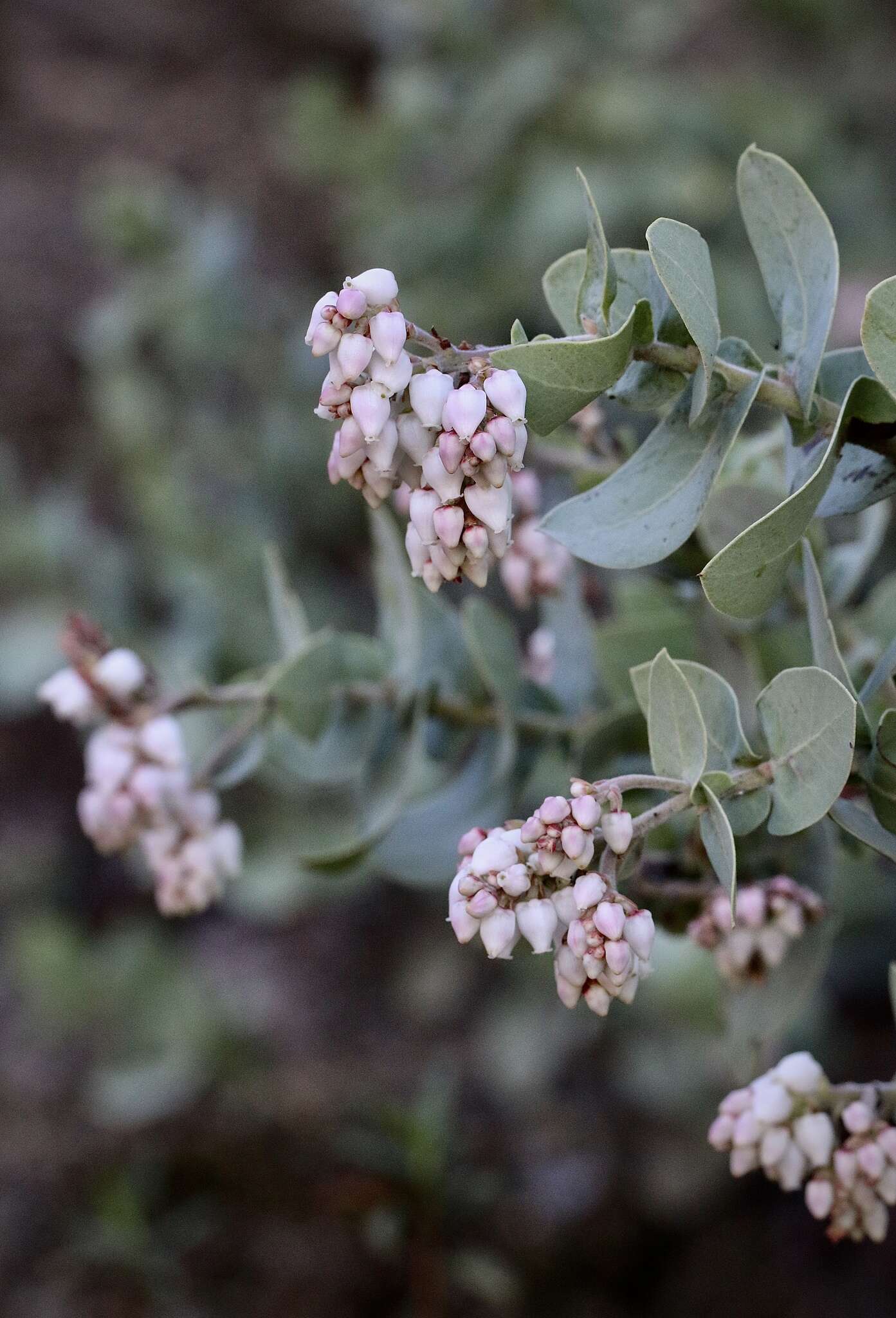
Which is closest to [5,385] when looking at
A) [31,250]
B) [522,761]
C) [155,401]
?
[31,250]

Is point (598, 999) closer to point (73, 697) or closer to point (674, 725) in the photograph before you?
point (674, 725)

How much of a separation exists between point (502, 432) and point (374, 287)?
0.22ft

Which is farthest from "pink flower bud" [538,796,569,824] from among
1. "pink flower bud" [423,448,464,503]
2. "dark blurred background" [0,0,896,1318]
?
"dark blurred background" [0,0,896,1318]

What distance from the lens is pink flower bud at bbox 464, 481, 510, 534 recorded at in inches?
18.4

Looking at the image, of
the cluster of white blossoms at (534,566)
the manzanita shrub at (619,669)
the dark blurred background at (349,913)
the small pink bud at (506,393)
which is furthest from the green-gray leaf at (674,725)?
the dark blurred background at (349,913)

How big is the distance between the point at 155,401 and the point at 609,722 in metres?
1.65

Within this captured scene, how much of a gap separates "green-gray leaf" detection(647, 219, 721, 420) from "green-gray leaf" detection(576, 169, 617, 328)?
23 mm

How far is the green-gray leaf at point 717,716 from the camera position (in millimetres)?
527

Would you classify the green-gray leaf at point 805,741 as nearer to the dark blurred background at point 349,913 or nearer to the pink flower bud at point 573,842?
the pink flower bud at point 573,842

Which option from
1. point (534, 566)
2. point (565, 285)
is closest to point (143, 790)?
point (534, 566)

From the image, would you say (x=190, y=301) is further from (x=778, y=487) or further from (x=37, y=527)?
(x=778, y=487)

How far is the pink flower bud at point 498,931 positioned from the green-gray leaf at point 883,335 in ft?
0.72

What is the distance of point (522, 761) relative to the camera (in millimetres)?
779

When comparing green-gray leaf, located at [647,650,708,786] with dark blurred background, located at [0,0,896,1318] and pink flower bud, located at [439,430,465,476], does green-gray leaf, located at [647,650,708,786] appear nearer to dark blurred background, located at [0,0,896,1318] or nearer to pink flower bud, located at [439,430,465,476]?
pink flower bud, located at [439,430,465,476]
